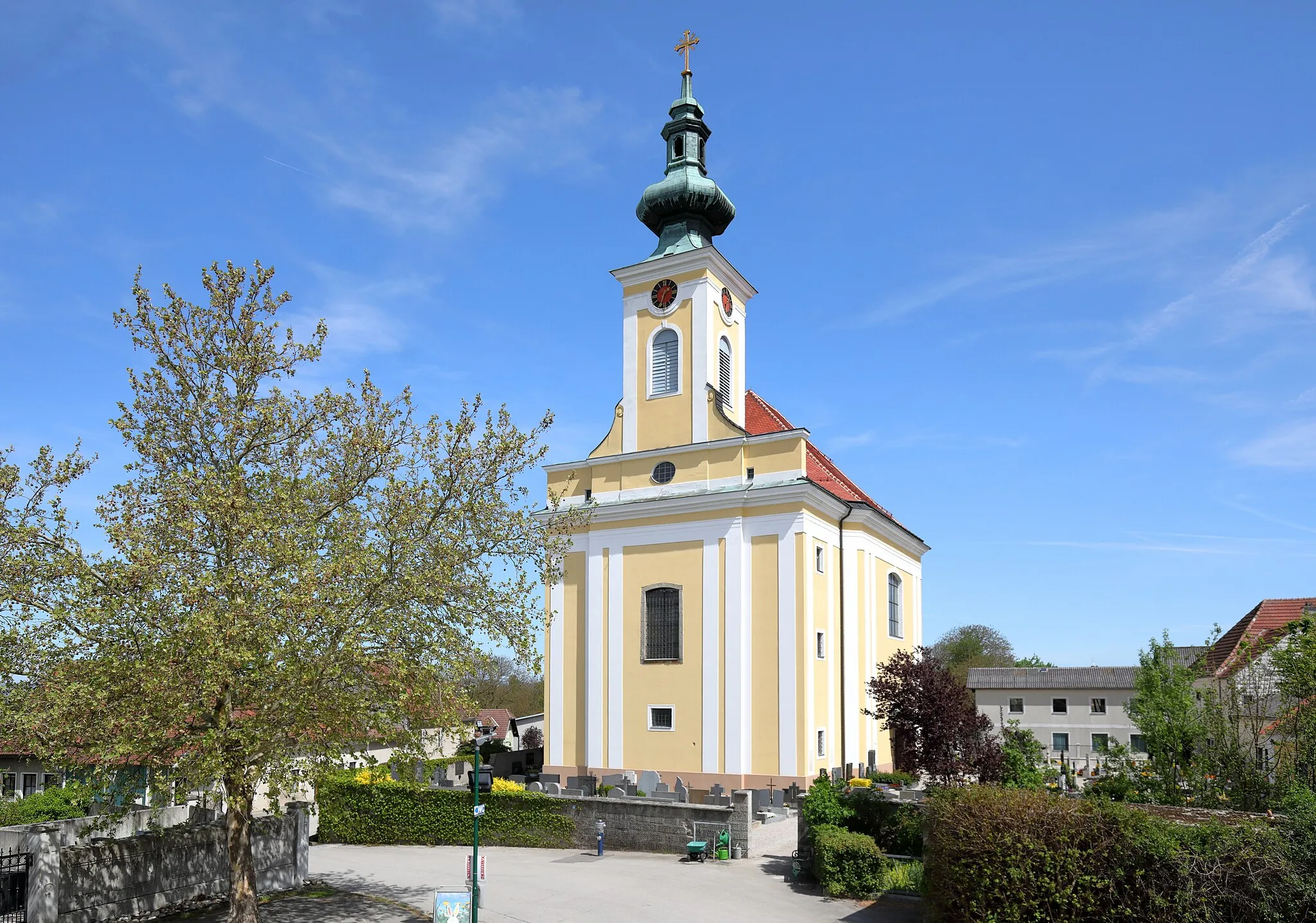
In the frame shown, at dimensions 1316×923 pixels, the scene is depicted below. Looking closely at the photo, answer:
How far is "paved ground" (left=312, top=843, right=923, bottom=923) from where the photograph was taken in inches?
680

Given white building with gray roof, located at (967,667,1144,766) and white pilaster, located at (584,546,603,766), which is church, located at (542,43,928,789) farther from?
white building with gray roof, located at (967,667,1144,766)

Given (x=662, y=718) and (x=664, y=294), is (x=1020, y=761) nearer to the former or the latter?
(x=662, y=718)

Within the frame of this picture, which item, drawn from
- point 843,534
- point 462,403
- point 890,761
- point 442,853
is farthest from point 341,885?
point 890,761

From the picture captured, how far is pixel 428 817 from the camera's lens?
25.1 m

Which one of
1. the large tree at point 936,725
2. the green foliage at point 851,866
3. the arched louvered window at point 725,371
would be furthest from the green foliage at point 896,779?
the arched louvered window at point 725,371

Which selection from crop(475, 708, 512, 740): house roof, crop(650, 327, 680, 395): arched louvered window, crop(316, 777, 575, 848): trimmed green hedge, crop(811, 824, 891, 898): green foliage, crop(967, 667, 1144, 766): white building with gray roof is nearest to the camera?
crop(811, 824, 891, 898): green foliage

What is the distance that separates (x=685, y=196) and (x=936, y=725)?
19.3 meters

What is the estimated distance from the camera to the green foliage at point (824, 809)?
2059 cm

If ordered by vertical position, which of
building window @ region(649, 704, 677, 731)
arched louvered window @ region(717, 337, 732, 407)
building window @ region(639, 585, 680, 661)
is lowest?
building window @ region(649, 704, 677, 731)

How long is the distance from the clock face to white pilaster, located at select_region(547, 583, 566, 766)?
10.0 m

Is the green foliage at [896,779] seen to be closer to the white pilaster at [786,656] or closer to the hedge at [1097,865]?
the white pilaster at [786,656]

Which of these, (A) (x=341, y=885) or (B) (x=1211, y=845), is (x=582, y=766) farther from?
(B) (x=1211, y=845)

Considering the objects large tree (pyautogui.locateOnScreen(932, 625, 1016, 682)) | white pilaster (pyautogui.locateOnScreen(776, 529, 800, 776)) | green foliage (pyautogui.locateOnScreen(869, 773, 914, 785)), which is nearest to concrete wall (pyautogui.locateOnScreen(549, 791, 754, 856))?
white pilaster (pyautogui.locateOnScreen(776, 529, 800, 776))

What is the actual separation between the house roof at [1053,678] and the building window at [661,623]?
3059 centimetres
